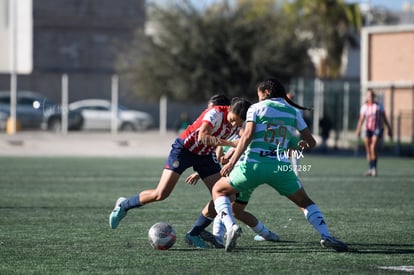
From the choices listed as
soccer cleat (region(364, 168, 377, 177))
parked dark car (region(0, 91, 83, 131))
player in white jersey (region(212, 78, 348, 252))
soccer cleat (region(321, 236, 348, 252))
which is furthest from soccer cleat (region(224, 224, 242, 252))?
parked dark car (region(0, 91, 83, 131))

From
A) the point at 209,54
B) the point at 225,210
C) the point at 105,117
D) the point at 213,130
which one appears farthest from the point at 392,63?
the point at 225,210

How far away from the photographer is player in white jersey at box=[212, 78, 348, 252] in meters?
10.3

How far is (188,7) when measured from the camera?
49.3 metres

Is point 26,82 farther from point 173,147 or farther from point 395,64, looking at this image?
point 173,147

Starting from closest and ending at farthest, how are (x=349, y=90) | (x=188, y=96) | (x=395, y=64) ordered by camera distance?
(x=349, y=90), (x=395, y=64), (x=188, y=96)

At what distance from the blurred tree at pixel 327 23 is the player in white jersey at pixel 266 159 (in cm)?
5501

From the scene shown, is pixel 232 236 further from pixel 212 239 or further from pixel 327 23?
pixel 327 23

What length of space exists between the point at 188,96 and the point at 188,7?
473 centimetres

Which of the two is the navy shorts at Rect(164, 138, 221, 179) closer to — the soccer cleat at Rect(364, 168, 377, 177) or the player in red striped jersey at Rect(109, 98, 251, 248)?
the player in red striped jersey at Rect(109, 98, 251, 248)

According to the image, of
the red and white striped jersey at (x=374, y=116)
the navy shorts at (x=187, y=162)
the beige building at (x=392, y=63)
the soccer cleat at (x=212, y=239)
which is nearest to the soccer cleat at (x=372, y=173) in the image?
the red and white striped jersey at (x=374, y=116)

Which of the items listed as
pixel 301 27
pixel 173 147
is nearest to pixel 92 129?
pixel 301 27

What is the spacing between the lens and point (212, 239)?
433 inches

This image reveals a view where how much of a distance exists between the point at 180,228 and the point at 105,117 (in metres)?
35.2

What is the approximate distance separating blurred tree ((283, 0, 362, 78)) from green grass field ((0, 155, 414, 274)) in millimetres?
42519
